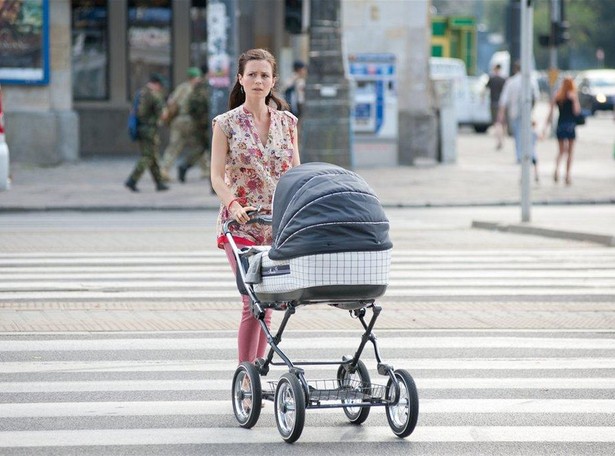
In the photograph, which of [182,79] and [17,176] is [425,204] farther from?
[182,79]

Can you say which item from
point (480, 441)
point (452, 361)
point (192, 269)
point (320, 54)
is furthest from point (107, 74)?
point (480, 441)

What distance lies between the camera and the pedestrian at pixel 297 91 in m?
24.7

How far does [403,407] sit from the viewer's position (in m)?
6.37

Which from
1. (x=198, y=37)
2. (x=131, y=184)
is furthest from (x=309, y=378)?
(x=198, y=37)

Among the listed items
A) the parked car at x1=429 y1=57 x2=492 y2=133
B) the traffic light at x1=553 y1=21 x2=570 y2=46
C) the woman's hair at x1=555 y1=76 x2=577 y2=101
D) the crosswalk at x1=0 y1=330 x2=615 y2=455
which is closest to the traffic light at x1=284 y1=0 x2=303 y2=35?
the woman's hair at x1=555 y1=76 x2=577 y2=101

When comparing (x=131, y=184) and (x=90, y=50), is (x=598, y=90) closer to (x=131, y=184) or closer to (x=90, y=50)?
(x=90, y=50)

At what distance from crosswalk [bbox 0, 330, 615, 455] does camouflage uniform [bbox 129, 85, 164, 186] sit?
11949mm

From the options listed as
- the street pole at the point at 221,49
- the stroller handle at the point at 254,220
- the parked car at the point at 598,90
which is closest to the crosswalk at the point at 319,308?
the stroller handle at the point at 254,220

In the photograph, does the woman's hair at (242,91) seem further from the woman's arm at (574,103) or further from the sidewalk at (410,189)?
the woman's arm at (574,103)

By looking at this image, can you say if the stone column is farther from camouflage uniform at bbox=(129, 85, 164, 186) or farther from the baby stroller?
the baby stroller

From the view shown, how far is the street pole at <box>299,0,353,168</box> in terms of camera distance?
22.8 meters

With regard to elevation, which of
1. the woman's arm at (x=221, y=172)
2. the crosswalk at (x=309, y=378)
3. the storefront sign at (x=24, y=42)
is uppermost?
the storefront sign at (x=24, y=42)

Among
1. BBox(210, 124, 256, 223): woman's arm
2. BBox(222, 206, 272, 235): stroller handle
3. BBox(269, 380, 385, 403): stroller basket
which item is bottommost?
BBox(269, 380, 385, 403): stroller basket

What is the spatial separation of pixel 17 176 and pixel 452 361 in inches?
661
